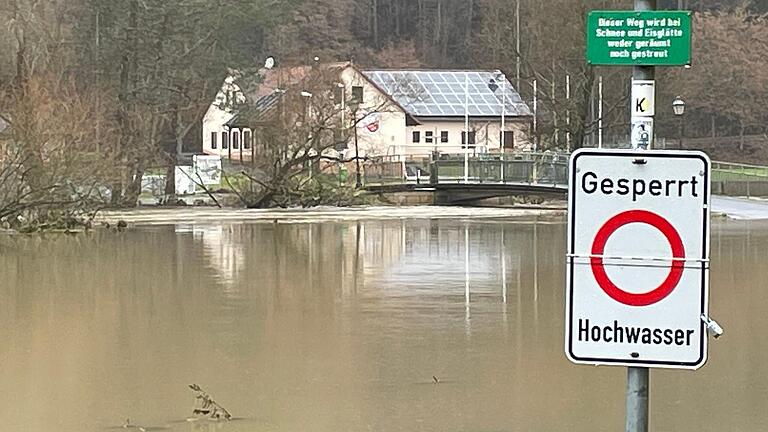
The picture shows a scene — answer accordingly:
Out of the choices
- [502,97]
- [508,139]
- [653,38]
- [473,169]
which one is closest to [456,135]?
[508,139]

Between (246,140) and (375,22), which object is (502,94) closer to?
(375,22)

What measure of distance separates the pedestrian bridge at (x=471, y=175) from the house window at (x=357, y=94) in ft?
8.23

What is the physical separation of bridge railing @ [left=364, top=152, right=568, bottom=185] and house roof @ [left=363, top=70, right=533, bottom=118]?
17.3 meters

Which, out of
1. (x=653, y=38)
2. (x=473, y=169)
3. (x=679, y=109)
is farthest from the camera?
(x=473, y=169)

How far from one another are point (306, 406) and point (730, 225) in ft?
106

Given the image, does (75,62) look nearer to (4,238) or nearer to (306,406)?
(4,238)

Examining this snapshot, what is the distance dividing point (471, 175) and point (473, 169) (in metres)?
0.29

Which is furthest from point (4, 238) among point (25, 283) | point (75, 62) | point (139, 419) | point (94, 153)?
point (139, 419)

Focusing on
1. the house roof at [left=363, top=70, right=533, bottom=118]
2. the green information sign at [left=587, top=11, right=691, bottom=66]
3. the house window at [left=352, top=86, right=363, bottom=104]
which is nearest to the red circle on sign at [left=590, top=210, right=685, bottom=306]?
the green information sign at [left=587, top=11, right=691, bottom=66]

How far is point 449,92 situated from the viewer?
260 ft

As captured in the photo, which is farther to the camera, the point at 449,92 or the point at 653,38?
the point at 449,92

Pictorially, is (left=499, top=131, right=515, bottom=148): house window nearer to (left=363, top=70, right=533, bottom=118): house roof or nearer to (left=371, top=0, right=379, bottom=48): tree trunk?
(left=363, top=70, right=533, bottom=118): house roof

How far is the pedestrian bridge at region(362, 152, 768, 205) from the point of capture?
171 feet

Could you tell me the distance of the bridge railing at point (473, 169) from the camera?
52.0 meters
